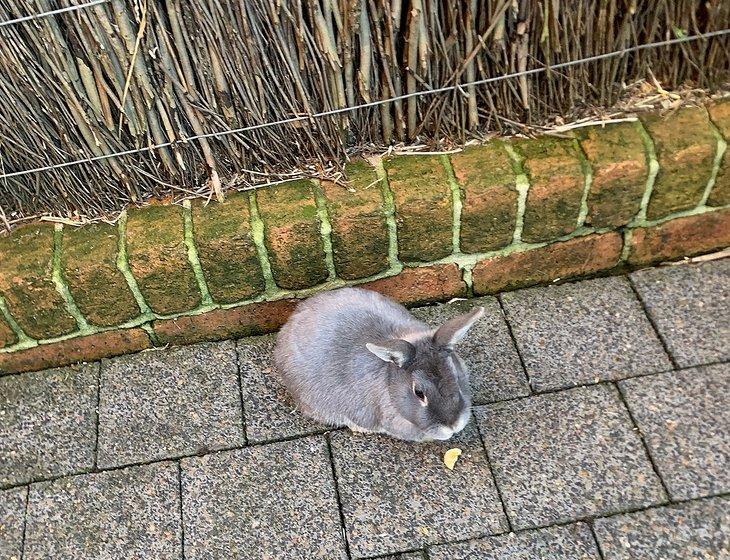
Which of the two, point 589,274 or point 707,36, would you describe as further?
point 589,274

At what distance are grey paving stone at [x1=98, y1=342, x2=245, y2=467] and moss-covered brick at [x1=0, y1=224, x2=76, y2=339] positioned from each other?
32 centimetres

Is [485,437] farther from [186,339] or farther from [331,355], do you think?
[186,339]

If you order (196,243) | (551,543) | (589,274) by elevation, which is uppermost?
(196,243)

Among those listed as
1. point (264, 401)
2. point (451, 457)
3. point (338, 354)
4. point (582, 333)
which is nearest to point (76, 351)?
point (264, 401)

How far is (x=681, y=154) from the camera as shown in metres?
2.77

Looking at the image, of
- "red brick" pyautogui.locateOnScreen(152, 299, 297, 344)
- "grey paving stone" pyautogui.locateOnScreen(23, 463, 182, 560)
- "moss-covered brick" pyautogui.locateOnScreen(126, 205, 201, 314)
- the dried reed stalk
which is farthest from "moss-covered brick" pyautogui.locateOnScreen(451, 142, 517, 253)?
"grey paving stone" pyautogui.locateOnScreen(23, 463, 182, 560)

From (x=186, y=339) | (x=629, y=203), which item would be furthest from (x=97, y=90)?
(x=629, y=203)

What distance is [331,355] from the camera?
8.57 feet

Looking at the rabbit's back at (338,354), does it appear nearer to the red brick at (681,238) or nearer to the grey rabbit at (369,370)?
the grey rabbit at (369,370)

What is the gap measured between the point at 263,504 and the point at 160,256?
3.37 ft

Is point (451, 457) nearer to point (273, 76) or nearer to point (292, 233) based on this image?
point (292, 233)

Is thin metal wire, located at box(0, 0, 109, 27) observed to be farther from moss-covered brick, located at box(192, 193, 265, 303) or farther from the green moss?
the green moss

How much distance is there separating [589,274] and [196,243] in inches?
66.6

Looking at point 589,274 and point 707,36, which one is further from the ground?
point 707,36
